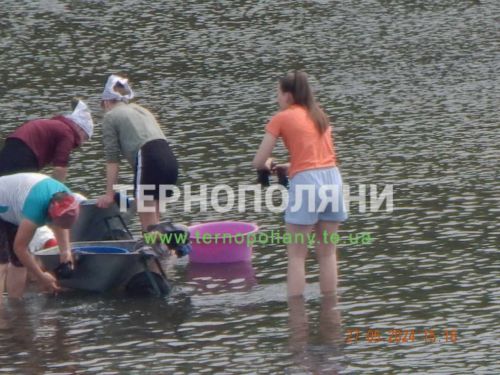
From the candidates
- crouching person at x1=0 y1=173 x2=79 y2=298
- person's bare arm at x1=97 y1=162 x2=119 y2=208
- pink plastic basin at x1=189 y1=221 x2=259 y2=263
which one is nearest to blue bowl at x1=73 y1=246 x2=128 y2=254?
person's bare arm at x1=97 y1=162 x2=119 y2=208

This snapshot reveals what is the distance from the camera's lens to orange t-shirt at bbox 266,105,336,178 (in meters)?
9.55

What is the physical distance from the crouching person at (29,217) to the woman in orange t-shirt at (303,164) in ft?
4.78

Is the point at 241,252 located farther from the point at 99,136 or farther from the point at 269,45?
the point at 269,45

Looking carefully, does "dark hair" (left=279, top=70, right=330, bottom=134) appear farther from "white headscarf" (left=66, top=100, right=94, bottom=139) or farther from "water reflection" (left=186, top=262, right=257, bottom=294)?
"white headscarf" (left=66, top=100, right=94, bottom=139)

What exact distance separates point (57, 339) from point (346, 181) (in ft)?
17.7

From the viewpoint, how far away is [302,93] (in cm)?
962

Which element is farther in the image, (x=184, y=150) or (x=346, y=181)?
(x=184, y=150)

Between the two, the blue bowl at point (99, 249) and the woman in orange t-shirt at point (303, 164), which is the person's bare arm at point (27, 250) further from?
the woman in orange t-shirt at point (303, 164)

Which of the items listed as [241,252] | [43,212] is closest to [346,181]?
[241,252]

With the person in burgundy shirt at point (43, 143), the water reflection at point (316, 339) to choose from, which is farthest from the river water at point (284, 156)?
the person in burgundy shirt at point (43, 143)

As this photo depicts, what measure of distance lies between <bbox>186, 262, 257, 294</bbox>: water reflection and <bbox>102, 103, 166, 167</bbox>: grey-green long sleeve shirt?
Answer: 1082 mm

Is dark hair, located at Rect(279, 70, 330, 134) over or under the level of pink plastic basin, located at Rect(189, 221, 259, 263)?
over

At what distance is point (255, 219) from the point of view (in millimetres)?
12531

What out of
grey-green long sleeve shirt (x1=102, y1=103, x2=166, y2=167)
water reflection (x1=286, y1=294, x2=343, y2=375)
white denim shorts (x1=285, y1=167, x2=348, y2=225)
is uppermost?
grey-green long sleeve shirt (x1=102, y1=103, x2=166, y2=167)
